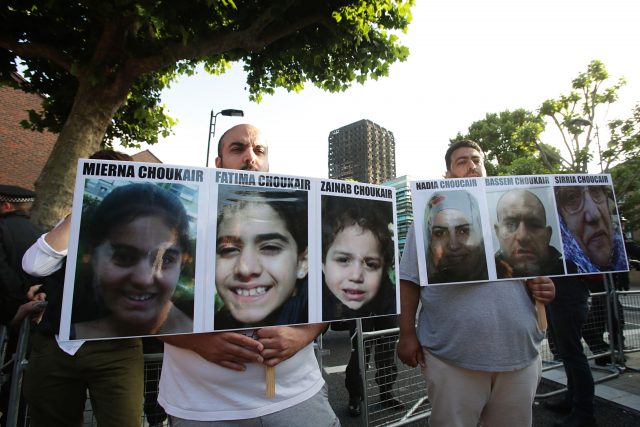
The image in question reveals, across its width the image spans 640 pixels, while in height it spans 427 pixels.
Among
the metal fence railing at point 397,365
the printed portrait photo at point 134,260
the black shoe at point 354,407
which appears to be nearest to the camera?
the printed portrait photo at point 134,260

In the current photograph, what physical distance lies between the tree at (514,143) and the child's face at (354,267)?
19544 mm

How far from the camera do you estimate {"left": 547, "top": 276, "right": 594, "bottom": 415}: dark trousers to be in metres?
3.06

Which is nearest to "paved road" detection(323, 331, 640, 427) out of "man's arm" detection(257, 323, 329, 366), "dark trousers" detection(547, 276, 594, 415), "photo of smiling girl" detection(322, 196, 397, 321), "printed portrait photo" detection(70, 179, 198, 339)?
"dark trousers" detection(547, 276, 594, 415)

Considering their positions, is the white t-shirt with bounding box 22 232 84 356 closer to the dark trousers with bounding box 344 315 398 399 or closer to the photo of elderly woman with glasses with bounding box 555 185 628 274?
the dark trousers with bounding box 344 315 398 399

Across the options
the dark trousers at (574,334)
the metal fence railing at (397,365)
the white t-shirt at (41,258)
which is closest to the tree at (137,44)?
the metal fence railing at (397,365)

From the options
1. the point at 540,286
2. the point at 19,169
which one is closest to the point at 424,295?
the point at 540,286

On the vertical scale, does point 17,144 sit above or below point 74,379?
above

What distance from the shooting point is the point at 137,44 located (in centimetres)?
601

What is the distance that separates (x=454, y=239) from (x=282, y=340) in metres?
1.01

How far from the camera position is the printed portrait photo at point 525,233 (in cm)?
172

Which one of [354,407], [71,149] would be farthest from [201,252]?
[71,149]

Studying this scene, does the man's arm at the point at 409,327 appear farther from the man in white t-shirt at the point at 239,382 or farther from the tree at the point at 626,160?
the tree at the point at 626,160

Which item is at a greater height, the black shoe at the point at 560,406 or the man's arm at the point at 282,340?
the man's arm at the point at 282,340

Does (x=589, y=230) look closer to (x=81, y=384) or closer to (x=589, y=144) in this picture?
(x=81, y=384)
